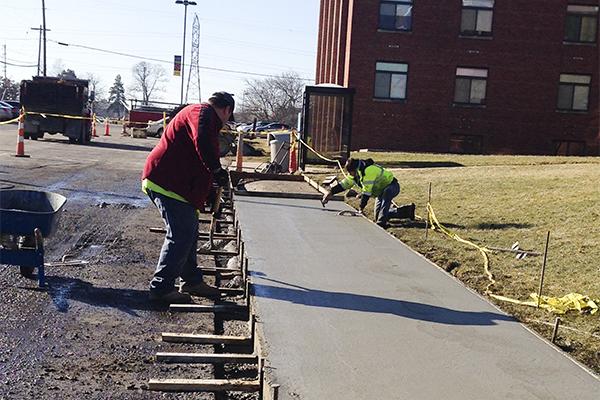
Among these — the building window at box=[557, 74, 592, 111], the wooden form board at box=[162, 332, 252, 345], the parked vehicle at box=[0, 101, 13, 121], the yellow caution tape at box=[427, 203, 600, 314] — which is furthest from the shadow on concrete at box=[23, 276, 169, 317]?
the parked vehicle at box=[0, 101, 13, 121]

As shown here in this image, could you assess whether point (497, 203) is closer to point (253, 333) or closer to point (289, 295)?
point (289, 295)

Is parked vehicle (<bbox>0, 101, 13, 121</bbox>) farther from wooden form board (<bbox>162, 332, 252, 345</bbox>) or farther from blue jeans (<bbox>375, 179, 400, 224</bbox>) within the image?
wooden form board (<bbox>162, 332, 252, 345</bbox>)

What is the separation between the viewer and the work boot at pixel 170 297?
20.7ft

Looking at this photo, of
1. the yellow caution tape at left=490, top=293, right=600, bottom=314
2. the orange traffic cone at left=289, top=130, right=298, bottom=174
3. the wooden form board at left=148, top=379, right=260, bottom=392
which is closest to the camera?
the wooden form board at left=148, top=379, right=260, bottom=392

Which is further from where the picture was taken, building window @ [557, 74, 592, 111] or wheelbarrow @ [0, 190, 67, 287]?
building window @ [557, 74, 592, 111]

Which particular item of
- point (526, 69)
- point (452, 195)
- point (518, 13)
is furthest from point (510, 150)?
point (452, 195)

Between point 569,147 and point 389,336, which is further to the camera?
point 569,147

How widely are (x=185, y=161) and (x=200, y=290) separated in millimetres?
1186

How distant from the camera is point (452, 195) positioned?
13664 mm

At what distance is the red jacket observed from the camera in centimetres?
628

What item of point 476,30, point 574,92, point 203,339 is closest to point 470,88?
point 476,30

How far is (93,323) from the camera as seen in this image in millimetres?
5676

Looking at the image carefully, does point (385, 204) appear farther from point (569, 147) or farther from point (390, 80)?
point (569, 147)

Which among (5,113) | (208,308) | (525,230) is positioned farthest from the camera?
(5,113)
